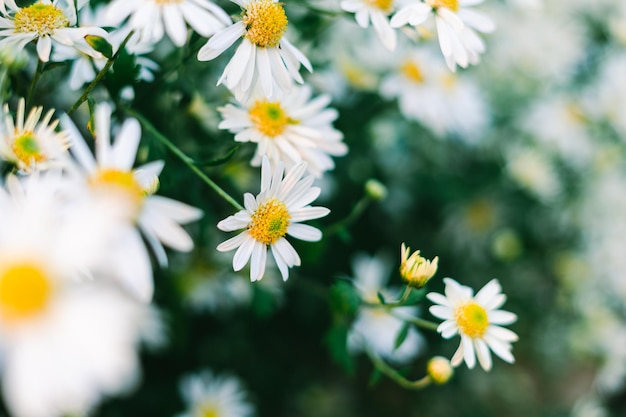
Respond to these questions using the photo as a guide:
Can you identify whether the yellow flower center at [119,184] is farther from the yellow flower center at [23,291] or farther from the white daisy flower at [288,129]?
the white daisy flower at [288,129]

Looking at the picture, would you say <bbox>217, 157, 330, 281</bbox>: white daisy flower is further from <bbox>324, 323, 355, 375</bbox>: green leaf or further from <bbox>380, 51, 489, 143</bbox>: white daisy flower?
<bbox>380, 51, 489, 143</bbox>: white daisy flower

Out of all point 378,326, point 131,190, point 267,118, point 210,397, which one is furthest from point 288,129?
point 210,397

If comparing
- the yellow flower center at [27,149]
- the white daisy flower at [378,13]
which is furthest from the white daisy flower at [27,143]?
the white daisy flower at [378,13]

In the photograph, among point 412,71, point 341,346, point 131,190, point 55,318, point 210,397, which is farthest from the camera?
point 412,71

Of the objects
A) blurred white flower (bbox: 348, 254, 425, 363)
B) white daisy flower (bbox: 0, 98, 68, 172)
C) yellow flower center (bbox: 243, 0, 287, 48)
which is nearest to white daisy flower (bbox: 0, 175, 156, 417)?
white daisy flower (bbox: 0, 98, 68, 172)

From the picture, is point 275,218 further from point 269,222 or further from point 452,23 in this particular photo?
point 452,23

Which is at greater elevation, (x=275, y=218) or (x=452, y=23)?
(x=452, y=23)

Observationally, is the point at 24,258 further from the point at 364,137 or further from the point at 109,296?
the point at 364,137
